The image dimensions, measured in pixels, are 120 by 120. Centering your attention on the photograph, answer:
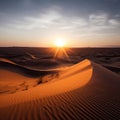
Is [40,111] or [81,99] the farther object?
[81,99]

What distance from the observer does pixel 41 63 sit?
29312 millimetres

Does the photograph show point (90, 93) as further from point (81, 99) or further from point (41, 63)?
point (41, 63)

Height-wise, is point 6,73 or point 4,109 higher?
point 4,109

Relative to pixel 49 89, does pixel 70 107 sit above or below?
above

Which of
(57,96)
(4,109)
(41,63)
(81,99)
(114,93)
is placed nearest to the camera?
(4,109)

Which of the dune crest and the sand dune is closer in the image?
the sand dune

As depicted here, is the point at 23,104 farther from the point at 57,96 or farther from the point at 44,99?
the point at 57,96

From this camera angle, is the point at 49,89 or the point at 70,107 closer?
the point at 70,107

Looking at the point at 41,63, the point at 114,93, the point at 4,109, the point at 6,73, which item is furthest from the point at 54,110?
the point at 41,63

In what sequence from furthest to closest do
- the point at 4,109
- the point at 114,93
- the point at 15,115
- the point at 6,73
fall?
the point at 6,73 < the point at 114,93 < the point at 4,109 < the point at 15,115

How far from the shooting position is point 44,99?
704 cm

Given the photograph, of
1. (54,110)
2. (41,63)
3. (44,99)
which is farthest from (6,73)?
(54,110)

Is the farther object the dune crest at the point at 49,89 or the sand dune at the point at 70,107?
the dune crest at the point at 49,89

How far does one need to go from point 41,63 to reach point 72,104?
23.2 m
